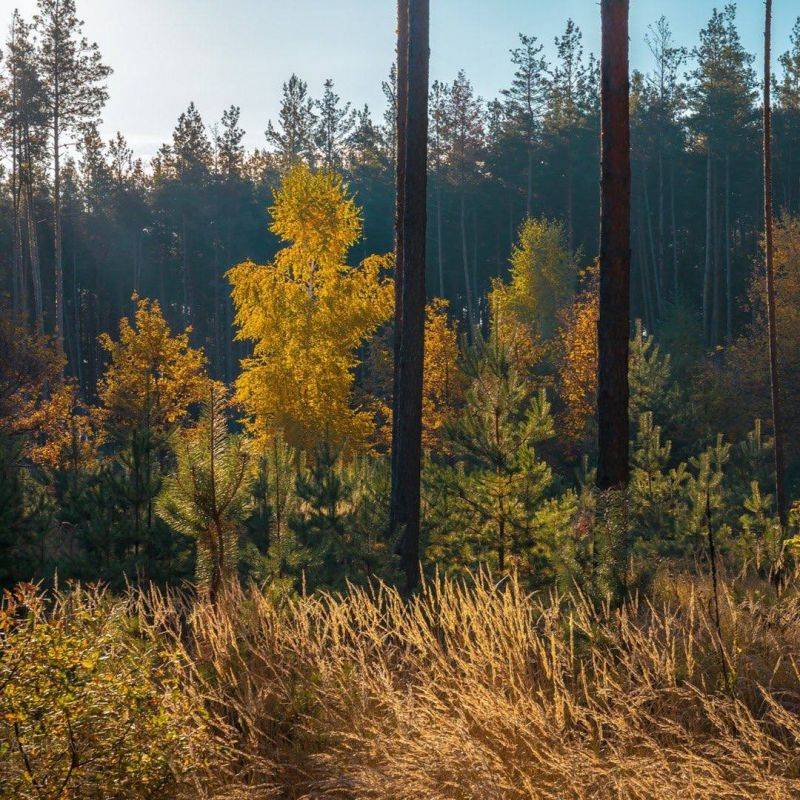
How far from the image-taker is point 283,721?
15.8ft

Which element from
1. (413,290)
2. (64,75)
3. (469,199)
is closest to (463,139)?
(469,199)

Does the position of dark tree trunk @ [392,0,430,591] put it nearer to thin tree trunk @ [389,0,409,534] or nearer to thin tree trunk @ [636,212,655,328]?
thin tree trunk @ [389,0,409,534]

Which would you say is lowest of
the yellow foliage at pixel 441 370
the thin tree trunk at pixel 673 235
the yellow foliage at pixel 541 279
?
the yellow foliage at pixel 441 370

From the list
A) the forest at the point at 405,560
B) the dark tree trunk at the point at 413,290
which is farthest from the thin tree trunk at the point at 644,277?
the dark tree trunk at the point at 413,290

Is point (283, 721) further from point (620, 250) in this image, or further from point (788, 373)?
A: point (788, 373)

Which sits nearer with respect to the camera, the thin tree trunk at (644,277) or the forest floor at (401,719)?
the forest floor at (401,719)

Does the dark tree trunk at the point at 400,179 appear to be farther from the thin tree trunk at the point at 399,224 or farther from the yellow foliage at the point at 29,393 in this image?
the yellow foliage at the point at 29,393

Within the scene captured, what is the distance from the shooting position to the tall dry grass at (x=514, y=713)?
380cm

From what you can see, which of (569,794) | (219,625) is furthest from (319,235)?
(569,794)

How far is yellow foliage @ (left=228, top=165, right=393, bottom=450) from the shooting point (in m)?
23.0

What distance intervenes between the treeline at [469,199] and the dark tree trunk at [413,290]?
3384 centimetres

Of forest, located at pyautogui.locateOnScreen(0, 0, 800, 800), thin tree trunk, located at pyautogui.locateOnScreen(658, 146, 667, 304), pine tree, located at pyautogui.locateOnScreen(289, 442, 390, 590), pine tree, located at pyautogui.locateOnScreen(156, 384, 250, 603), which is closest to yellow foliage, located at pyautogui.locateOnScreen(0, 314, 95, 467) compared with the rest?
forest, located at pyautogui.locateOnScreen(0, 0, 800, 800)

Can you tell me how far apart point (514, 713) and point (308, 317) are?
1971 cm

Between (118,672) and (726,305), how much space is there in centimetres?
4839
